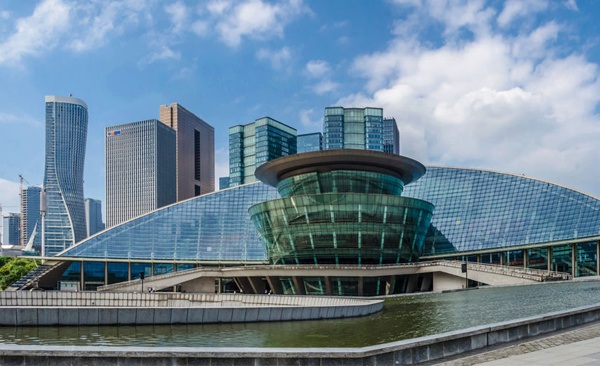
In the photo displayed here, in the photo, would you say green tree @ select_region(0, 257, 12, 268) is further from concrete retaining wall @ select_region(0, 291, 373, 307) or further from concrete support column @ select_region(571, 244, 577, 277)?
concrete support column @ select_region(571, 244, 577, 277)

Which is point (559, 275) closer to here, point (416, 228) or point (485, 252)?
point (416, 228)

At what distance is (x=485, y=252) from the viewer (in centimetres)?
8988

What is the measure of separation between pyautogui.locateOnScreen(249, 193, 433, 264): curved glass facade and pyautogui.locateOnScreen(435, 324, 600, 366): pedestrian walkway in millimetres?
53886

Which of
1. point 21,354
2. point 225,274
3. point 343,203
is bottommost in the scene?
point 225,274

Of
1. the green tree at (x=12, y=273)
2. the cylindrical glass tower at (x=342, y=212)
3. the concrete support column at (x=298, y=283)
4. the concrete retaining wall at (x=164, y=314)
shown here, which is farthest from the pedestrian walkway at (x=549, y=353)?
the green tree at (x=12, y=273)

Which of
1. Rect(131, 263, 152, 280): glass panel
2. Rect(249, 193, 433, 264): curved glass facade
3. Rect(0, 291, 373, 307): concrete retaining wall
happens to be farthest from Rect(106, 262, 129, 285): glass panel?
Rect(0, 291, 373, 307): concrete retaining wall

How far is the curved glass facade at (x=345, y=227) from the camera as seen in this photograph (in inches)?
2867

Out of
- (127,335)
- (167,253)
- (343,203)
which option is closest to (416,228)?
(343,203)

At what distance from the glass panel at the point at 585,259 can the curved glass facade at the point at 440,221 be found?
2.44 m

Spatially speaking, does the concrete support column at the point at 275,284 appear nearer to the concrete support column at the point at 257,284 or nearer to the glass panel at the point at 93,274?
the concrete support column at the point at 257,284

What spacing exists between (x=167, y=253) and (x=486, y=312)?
79071 millimetres

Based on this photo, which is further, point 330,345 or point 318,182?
point 318,182

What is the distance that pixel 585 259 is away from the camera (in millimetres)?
79688

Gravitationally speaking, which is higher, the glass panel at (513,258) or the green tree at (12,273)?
the glass panel at (513,258)
